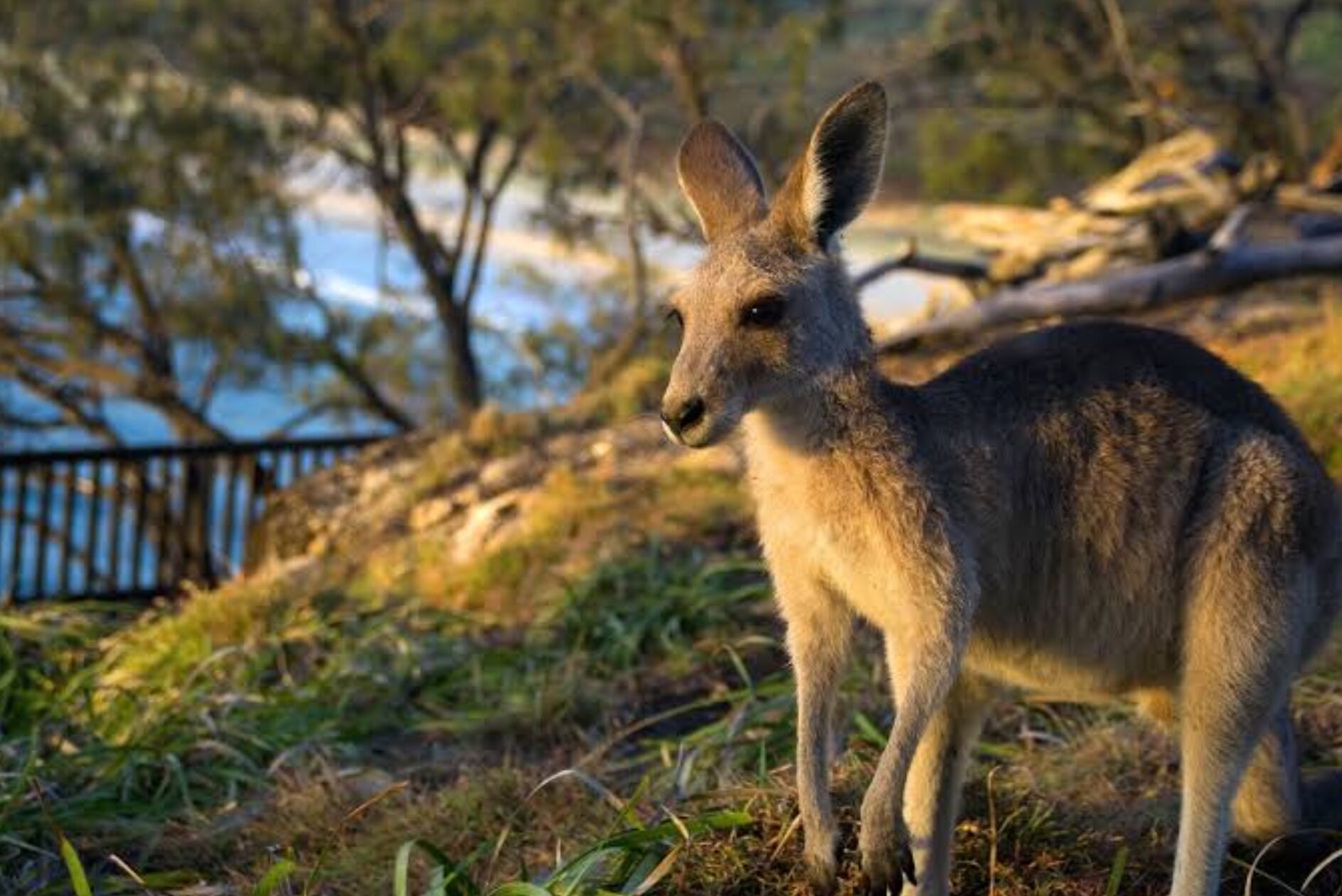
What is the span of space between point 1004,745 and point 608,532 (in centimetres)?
265

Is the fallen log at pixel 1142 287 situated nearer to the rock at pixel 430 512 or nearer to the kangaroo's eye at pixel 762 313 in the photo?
the rock at pixel 430 512

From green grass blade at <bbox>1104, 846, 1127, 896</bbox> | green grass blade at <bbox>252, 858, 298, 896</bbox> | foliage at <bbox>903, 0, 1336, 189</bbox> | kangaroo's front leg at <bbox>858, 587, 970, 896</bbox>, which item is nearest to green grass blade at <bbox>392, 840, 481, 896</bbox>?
green grass blade at <bbox>252, 858, 298, 896</bbox>

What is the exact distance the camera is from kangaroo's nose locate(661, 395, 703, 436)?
9.11 feet

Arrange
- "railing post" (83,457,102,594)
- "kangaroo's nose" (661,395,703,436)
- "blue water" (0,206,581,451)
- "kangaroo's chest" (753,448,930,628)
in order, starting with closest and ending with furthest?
"kangaroo's nose" (661,395,703,436) < "kangaroo's chest" (753,448,930,628) < "railing post" (83,457,102,594) < "blue water" (0,206,581,451)

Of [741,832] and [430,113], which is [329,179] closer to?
[430,113]

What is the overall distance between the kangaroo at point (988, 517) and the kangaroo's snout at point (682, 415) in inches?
3.4

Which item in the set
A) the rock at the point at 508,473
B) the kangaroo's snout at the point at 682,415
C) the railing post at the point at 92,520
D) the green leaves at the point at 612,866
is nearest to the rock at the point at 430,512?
the rock at the point at 508,473

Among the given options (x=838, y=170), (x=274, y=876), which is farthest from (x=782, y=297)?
(x=274, y=876)

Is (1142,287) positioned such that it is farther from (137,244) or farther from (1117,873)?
(137,244)

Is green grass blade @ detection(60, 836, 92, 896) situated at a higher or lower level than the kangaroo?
lower

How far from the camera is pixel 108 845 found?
167 inches

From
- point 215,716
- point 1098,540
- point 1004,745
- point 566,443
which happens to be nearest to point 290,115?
point 566,443

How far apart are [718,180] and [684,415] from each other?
2.11ft

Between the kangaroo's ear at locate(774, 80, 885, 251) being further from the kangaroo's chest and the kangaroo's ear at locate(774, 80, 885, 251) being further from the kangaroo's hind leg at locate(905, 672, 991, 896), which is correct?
the kangaroo's hind leg at locate(905, 672, 991, 896)
